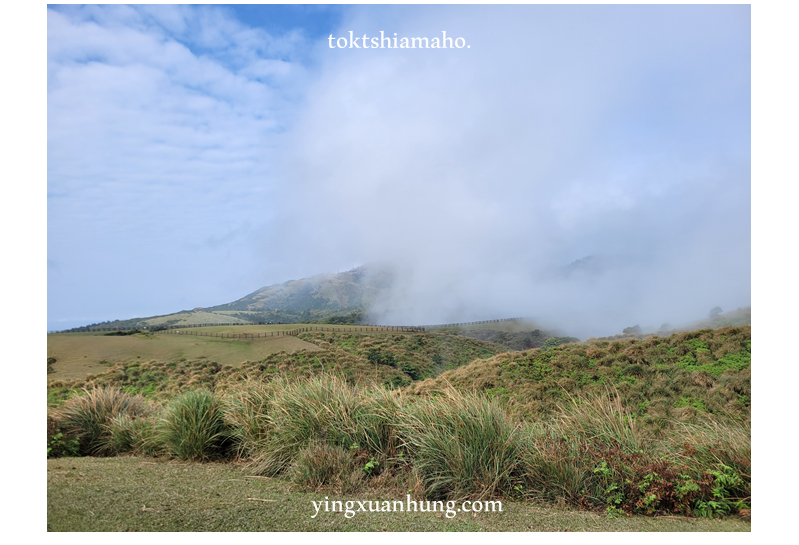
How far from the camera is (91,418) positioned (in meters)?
8.08

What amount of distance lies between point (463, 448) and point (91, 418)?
7004 millimetres

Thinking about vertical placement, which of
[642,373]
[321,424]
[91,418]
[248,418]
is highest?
[321,424]

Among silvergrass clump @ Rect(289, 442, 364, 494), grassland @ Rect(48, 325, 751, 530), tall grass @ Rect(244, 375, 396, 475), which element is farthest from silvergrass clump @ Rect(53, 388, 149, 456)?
silvergrass clump @ Rect(289, 442, 364, 494)

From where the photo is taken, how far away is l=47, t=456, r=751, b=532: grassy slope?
4.16 metres

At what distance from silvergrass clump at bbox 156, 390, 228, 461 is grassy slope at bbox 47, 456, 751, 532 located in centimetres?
156

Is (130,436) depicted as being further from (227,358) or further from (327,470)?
(227,358)

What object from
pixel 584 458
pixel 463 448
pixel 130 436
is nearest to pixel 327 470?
pixel 463 448

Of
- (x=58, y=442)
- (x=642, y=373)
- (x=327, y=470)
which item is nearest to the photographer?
(x=327, y=470)

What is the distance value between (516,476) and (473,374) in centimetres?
1199

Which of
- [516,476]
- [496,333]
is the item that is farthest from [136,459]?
[496,333]

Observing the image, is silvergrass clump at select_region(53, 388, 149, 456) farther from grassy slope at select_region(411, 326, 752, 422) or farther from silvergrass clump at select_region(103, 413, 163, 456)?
grassy slope at select_region(411, 326, 752, 422)

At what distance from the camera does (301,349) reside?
17.2 meters

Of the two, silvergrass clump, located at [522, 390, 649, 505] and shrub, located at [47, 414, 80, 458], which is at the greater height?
silvergrass clump, located at [522, 390, 649, 505]
